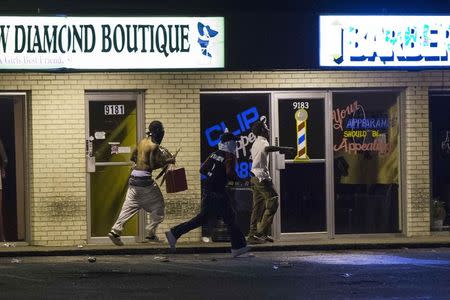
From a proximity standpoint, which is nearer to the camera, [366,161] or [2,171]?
[2,171]

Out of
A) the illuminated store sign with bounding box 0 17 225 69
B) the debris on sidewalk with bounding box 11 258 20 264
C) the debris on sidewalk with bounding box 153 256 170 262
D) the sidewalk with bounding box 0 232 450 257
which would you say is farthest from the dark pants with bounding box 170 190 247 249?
the illuminated store sign with bounding box 0 17 225 69

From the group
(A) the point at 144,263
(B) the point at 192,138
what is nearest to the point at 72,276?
(A) the point at 144,263

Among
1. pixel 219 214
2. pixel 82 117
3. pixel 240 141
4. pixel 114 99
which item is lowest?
pixel 219 214

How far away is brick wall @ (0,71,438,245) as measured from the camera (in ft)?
52.1

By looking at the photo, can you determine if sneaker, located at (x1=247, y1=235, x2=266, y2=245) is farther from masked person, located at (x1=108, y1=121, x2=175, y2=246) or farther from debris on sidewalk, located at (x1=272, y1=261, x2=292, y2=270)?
debris on sidewalk, located at (x1=272, y1=261, x2=292, y2=270)

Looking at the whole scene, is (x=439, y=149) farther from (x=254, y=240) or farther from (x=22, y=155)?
(x=22, y=155)

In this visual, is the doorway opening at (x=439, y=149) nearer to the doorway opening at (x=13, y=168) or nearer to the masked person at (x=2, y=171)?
the doorway opening at (x=13, y=168)

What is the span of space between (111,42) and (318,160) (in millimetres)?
3799

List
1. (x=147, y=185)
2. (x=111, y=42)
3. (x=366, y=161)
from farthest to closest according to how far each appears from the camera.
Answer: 1. (x=366, y=161)
2. (x=111, y=42)
3. (x=147, y=185)

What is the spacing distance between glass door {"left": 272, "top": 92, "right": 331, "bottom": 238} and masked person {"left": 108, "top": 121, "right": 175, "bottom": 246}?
2437 mm

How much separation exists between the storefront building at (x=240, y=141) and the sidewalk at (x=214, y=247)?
0.46 meters

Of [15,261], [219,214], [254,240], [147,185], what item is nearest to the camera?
[219,214]

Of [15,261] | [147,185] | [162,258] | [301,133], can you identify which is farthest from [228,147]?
[15,261]

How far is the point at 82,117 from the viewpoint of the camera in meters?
15.9
